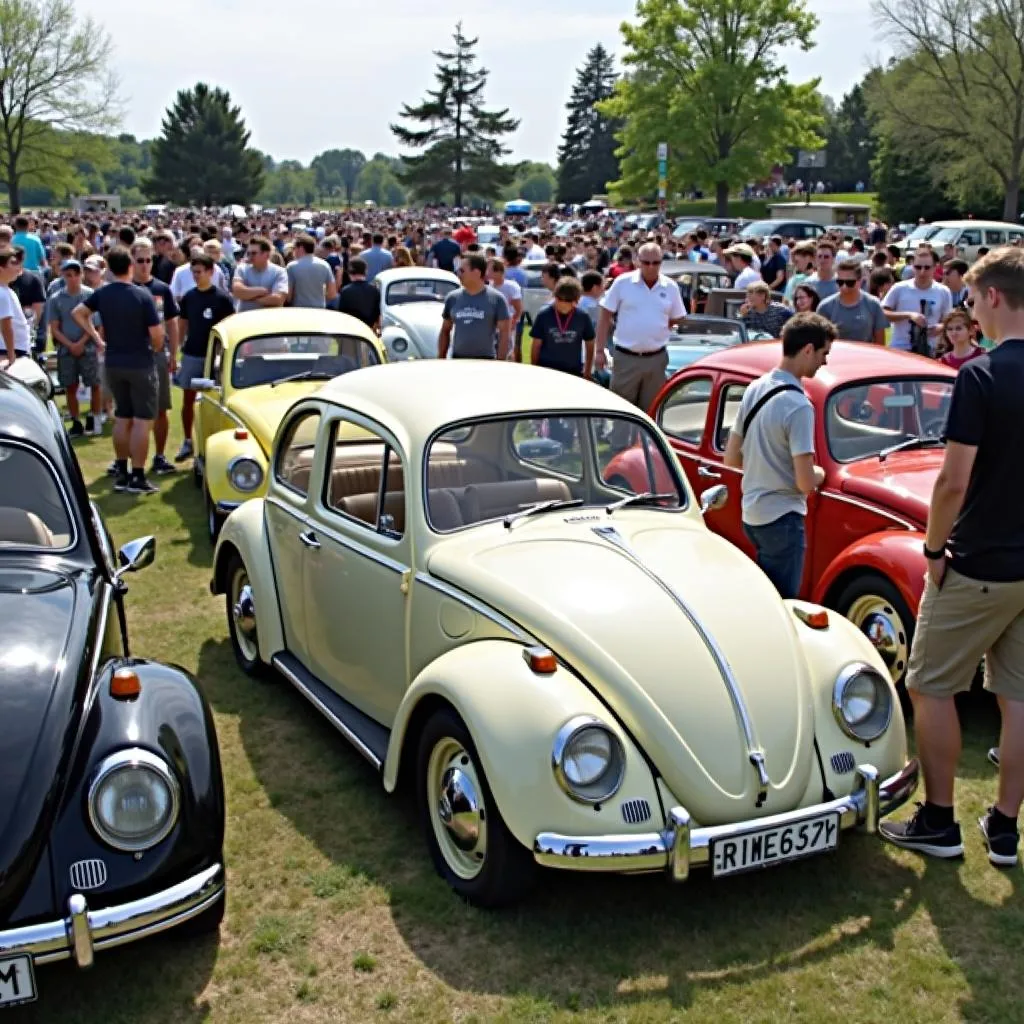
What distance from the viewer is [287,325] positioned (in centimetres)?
941

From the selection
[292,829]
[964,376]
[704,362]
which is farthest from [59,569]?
[704,362]

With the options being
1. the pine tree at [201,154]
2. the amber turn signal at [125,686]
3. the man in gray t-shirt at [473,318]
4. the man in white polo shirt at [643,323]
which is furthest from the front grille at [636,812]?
the pine tree at [201,154]

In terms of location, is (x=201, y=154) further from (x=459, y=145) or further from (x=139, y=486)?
(x=139, y=486)

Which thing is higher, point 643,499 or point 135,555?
point 643,499

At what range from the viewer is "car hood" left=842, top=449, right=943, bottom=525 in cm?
592

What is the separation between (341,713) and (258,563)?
1.16m

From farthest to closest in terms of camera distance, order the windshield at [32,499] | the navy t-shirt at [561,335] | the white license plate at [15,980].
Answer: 1. the navy t-shirt at [561,335]
2. the windshield at [32,499]
3. the white license plate at [15,980]

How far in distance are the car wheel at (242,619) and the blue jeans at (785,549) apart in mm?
2620

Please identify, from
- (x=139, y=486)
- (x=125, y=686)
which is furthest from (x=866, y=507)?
(x=139, y=486)

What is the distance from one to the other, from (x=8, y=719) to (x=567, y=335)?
706 centimetres

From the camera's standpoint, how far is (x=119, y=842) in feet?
11.2

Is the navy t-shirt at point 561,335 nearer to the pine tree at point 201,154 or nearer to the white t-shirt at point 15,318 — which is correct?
the white t-shirt at point 15,318

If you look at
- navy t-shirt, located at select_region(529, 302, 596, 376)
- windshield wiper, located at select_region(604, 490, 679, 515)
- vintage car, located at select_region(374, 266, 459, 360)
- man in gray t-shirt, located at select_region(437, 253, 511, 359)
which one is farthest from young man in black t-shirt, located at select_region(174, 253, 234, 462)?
windshield wiper, located at select_region(604, 490, 679, 515)

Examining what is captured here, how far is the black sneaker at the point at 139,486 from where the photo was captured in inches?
399
